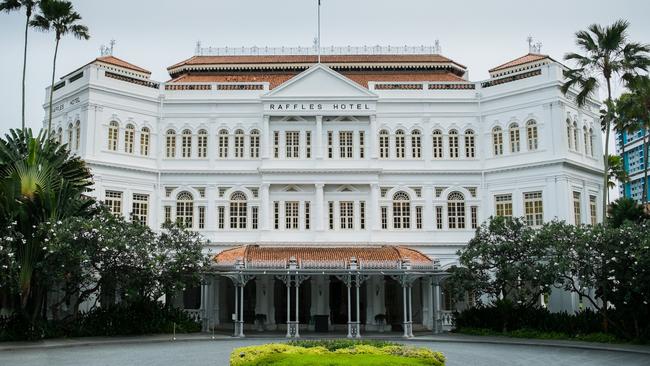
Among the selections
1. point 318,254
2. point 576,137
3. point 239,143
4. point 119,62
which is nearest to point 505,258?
point 318,254

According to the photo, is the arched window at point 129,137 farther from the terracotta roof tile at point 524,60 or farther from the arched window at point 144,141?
the terracotta roof tile at point 524,60

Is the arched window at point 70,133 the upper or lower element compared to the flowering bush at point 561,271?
upper

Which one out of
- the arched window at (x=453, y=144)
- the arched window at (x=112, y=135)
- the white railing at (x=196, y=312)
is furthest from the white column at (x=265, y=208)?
the arched window at (x=453, y=144)

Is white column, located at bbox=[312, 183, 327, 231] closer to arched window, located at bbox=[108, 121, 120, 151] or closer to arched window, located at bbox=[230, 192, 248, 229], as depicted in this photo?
arched window, located at bbox=[230, 192, 248, 229]

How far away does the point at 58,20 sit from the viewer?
3656 centimetres

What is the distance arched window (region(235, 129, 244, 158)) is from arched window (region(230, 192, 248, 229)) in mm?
2236

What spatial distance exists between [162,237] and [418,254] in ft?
41.5

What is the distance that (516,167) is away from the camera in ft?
123

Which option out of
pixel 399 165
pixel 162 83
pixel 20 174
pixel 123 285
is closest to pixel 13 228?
pixel 20 174

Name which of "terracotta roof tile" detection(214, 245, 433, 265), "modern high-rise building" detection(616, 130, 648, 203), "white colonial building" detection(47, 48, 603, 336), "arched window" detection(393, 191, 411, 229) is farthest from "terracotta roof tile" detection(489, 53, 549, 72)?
"modern high-rise building" detection(616, 130, 648, 203)

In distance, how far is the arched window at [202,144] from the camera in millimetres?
39500

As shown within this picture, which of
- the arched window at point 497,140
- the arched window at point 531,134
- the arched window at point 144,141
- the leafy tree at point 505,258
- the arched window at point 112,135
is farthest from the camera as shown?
the arched window at point 144,141

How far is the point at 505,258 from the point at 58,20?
25.2m

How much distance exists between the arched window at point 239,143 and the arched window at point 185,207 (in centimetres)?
347
